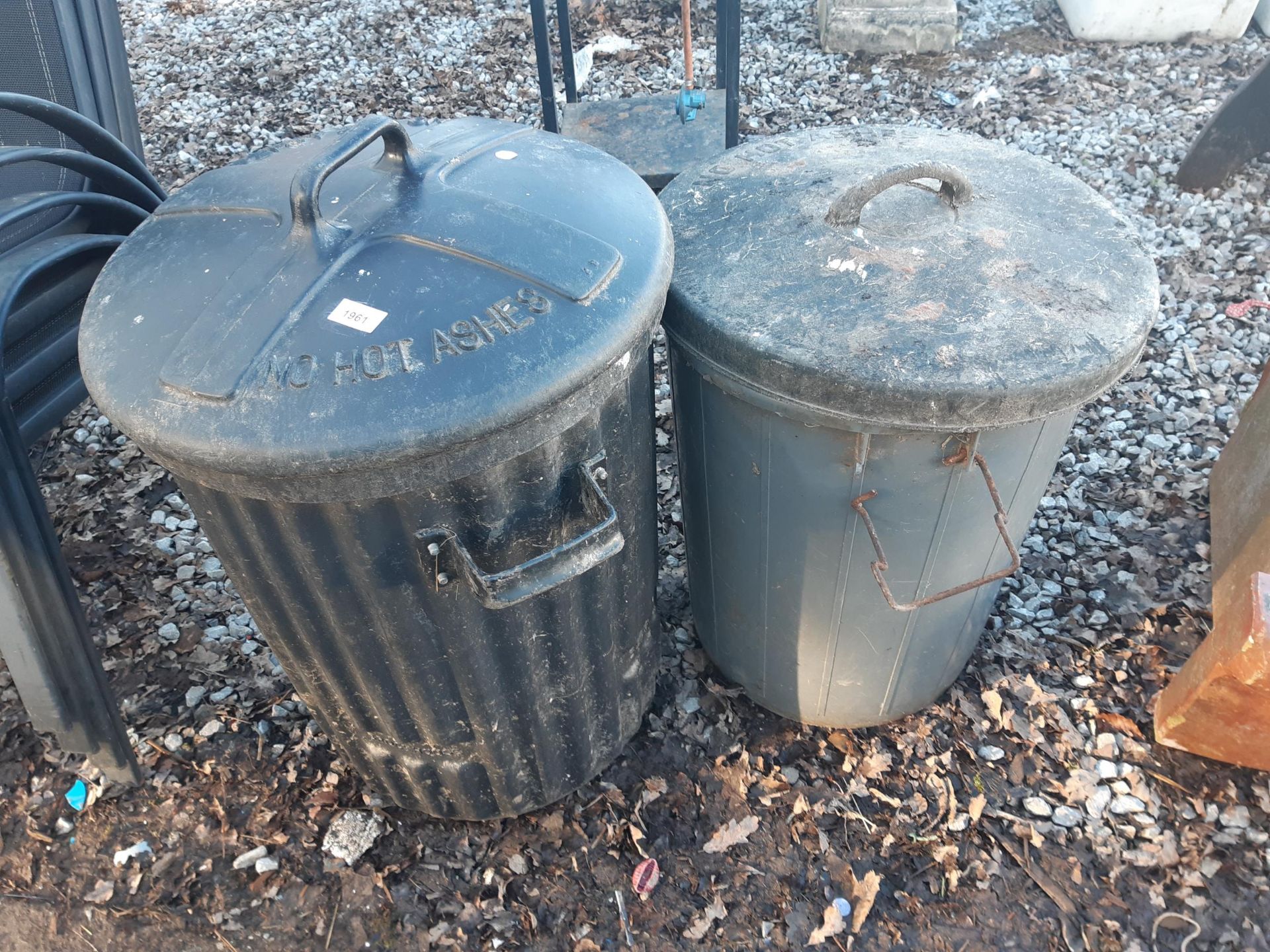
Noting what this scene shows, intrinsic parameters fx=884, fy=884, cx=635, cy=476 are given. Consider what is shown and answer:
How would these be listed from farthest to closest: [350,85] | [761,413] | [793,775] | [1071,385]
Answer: [350,85] → [793,775] → [761,413] → [1071,385]

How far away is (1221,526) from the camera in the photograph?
2.52 metres

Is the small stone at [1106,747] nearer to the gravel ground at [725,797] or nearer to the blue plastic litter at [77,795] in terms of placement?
the gravel ground at [725,797]

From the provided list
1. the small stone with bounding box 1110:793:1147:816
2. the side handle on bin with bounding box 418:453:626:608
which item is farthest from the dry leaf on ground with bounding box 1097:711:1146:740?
the side handle on bin with bounding box 418:453:626:608

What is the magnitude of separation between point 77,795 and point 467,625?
143 cm

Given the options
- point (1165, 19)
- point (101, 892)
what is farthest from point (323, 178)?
point (1165, 19)

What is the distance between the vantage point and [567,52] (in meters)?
4.17

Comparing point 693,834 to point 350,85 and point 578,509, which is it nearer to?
point 578,509

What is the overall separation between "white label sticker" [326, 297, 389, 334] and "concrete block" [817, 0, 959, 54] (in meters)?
4.73

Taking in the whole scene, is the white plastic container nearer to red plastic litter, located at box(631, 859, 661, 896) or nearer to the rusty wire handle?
the rusty wire handle

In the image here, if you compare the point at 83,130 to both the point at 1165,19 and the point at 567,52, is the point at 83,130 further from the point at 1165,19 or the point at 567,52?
the point at 1165,19

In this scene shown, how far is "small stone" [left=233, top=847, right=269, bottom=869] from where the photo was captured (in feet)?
6.86

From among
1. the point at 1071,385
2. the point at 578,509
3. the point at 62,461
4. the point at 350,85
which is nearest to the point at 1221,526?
the point at 1071,385

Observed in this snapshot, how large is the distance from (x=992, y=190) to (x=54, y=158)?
2.18 metres

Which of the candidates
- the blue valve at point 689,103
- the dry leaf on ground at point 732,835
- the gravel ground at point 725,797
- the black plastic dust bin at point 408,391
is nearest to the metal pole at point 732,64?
the blue valve at point 689,103
